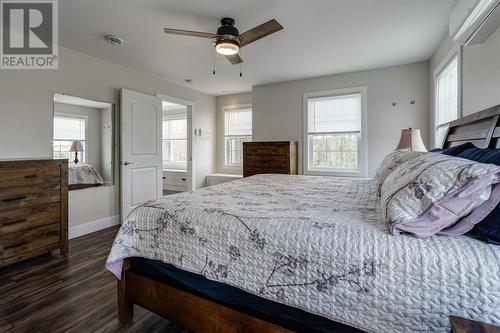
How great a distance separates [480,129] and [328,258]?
1.67 m

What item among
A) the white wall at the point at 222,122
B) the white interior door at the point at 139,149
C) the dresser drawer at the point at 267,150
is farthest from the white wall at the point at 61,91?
the dresser drawer at the point at 267,150

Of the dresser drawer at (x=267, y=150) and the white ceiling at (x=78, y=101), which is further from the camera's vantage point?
the dresser drawer at (x=267, y=150)

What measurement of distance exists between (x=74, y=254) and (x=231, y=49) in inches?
110

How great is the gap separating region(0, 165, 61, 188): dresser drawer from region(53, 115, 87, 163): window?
700 millimetres

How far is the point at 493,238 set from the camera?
0.88 metres

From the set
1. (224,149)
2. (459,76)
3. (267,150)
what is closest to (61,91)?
(267,150)

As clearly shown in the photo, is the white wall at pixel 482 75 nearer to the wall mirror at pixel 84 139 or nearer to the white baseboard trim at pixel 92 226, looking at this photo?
the wall mirror at pixel 84 139

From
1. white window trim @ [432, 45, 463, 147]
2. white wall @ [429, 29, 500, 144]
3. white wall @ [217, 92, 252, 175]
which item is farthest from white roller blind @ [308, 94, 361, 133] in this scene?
white wall @ [217, 92, 252, 175]

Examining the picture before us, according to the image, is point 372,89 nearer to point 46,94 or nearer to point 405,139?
point 405,139

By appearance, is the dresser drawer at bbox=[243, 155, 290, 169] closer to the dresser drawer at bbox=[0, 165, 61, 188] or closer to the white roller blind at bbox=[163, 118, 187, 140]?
the white roller blind at bbox=[163, 118, 187, 140]

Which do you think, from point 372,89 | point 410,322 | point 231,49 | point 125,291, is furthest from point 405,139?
point 125,291

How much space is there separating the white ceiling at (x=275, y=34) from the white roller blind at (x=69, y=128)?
0.93 metres

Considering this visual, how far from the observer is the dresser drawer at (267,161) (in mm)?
4500

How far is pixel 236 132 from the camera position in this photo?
5988 mm
